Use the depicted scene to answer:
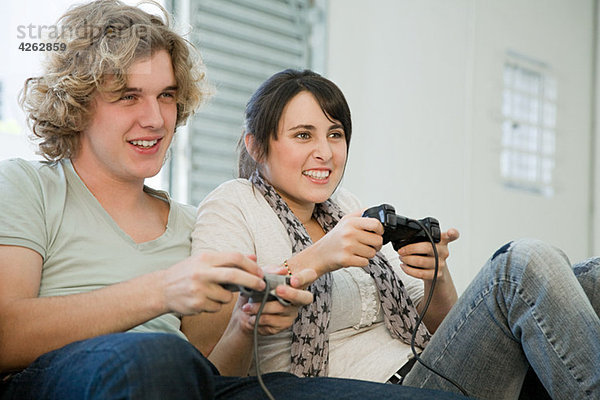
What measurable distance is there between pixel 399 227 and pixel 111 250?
0.55 m

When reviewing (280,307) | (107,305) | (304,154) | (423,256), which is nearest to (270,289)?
(280,307)

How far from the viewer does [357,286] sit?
1556 millimetres

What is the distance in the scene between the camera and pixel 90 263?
4.17 ft

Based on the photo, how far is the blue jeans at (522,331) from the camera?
1.17 metres

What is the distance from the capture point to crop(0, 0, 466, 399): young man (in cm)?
91

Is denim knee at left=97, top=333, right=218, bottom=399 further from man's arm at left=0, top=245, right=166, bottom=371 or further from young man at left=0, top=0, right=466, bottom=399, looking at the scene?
man's arm at left=0, top=245, right=166, bottom=371

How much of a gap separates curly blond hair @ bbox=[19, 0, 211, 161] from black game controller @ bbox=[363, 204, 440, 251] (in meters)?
0.52

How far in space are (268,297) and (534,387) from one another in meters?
0.72

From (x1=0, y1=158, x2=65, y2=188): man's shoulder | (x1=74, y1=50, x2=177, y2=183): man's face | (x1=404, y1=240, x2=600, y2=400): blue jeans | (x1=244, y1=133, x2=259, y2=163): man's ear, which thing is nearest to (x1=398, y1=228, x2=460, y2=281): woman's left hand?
(x1=404, y1=240, x2=600, y2=400): blue jeans

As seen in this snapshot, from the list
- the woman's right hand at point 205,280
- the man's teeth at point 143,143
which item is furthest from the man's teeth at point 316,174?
the woman's right hand at point 205,280

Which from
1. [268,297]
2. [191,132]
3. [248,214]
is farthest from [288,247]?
[191,132]

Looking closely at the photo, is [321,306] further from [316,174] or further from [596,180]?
[596,180]

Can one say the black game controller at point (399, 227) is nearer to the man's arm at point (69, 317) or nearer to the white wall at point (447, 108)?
the man's arm at point (69, 317)

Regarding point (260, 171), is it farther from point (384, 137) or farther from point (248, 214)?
point (384, 137)
